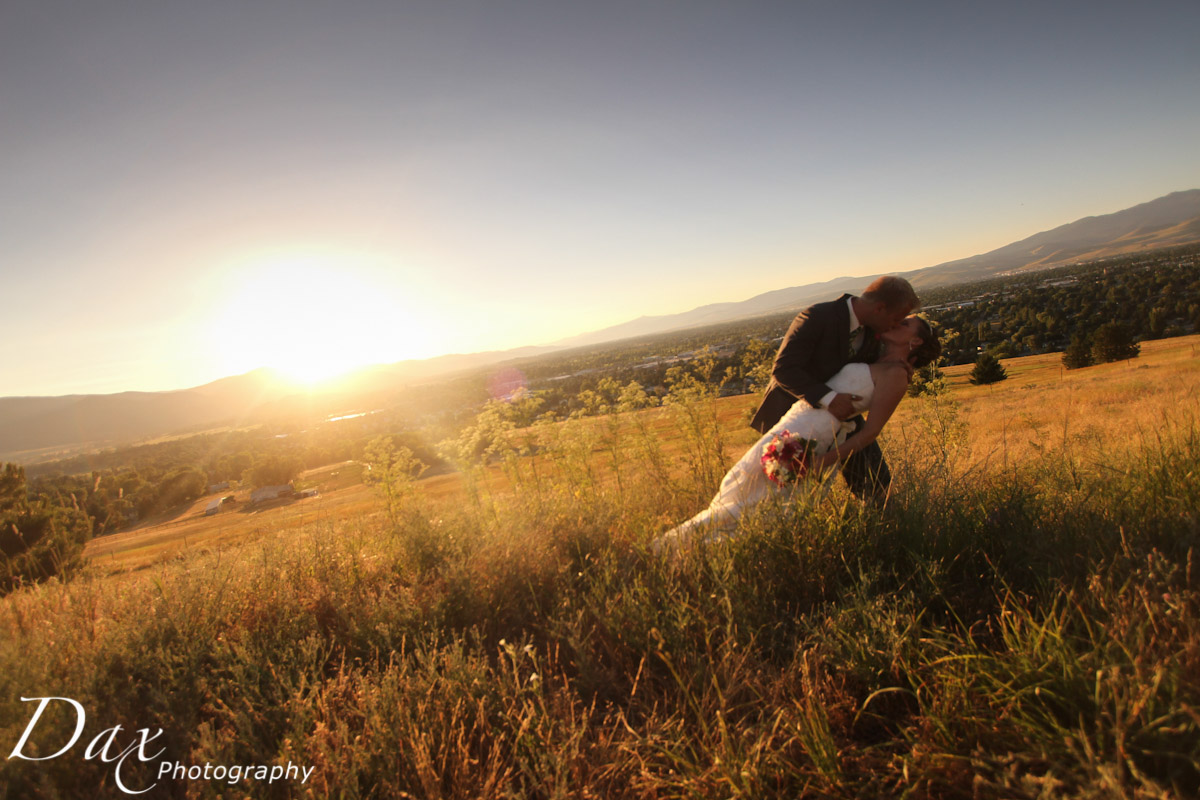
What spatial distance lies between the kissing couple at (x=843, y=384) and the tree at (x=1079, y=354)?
217 ft

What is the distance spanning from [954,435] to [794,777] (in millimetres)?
9174

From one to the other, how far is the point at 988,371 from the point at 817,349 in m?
56.7

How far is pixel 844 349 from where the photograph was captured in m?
3.73

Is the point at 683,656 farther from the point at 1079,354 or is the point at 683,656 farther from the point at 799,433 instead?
the point at 1079,354

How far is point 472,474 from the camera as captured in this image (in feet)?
23.1

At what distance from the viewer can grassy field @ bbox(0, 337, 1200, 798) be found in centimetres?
154

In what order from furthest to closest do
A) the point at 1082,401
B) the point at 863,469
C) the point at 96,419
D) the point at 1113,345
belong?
the point at 96,419
the point at 1113,345
the point at 1082,401
the point at 863,469

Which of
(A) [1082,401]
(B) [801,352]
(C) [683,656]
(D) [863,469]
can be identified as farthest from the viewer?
(A) [1082,401]

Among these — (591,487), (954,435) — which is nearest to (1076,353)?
(954,435)

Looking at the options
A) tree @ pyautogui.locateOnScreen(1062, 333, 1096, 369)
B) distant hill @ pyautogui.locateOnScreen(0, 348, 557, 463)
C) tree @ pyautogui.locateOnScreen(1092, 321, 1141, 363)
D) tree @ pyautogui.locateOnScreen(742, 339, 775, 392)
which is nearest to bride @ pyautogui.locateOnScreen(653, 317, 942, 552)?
tree @ pyautogui.locateOnScreen(742, 339, 775, 392)

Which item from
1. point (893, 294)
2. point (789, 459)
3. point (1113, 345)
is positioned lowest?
point (1113, 345)

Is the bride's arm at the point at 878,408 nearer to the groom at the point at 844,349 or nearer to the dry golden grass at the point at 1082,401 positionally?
the groom at the point at 844,349

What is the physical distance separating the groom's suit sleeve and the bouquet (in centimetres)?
36

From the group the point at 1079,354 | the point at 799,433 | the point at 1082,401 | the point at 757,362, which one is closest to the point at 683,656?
the point at 799,433
